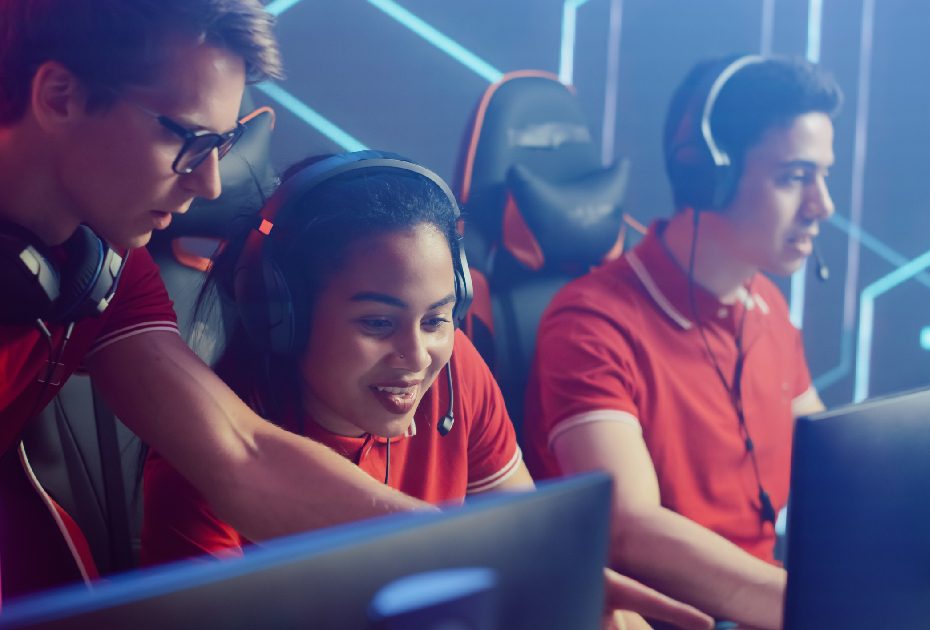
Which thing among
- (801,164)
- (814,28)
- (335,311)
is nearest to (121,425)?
(335,311)

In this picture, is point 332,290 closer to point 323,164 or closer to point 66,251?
point 323,164

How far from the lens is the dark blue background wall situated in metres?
1.28

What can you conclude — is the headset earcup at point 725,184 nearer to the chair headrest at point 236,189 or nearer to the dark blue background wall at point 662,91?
the dark blue background wall at point 662,91

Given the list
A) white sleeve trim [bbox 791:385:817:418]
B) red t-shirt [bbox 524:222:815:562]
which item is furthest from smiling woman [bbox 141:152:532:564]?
white sleeve trim [bbox 791:385:817:418]

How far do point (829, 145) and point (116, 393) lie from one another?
149cm

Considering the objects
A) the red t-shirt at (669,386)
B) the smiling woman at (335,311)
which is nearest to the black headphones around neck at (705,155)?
the red t-shirt at (669,386)

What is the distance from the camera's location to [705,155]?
1.56 metres

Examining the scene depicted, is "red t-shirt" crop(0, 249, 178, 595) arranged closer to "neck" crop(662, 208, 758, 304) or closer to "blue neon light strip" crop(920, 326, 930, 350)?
"neck" crop(662, 208, 758, 304)

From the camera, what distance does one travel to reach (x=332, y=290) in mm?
1086


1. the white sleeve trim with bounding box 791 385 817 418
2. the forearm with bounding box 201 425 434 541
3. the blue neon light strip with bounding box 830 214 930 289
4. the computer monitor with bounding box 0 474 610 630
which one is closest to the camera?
the computer monitor with bounding box 0 474 610 630

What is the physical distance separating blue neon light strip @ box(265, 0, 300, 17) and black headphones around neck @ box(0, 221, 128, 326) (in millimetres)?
459

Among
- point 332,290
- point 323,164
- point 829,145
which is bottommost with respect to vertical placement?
point 332,290

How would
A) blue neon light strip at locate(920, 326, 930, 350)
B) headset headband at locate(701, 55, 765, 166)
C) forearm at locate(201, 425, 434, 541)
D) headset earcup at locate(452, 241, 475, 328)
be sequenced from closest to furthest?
forearm at locate(201, 425, 434, 541), headset earcup at locate(452, 241, 475, 328), headset headband at locate(701, 55, 765, 166), blue neon light strip at locate(920, 326, 930, 350)

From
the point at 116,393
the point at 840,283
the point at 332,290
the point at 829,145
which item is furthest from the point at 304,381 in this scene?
the point at 840,283
